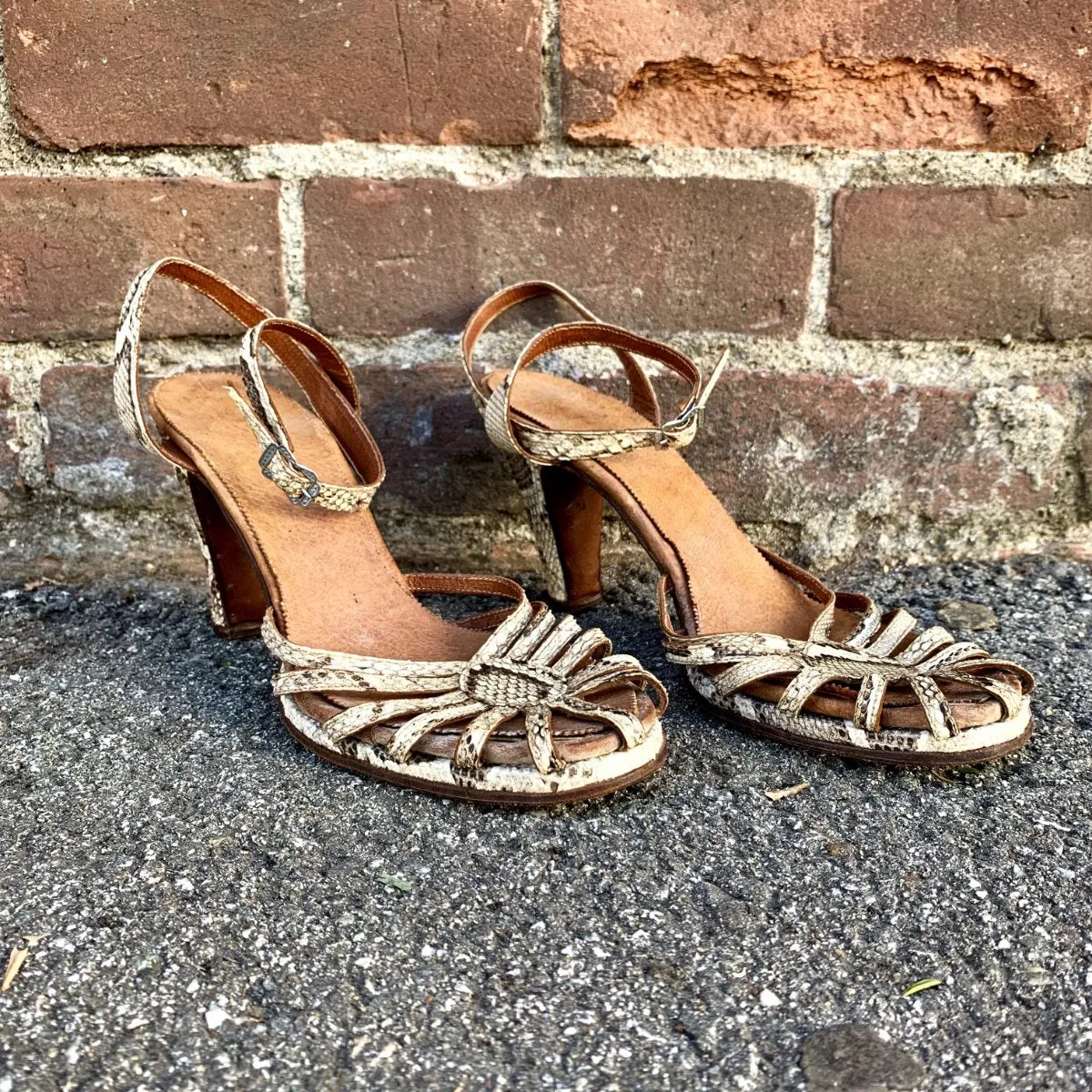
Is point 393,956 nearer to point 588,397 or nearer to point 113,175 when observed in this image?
point 588,397

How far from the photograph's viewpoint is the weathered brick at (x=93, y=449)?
150 centimetres

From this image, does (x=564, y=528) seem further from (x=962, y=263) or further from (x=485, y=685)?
(x=962, y=263)

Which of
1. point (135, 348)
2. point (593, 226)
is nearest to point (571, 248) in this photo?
point (593, 226)

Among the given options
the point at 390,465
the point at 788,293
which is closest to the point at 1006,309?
the point at 788,293

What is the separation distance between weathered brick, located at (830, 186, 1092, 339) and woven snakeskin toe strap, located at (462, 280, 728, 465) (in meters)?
0.27

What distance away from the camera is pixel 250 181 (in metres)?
1.43

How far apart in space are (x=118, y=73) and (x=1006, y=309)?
49.3 inches

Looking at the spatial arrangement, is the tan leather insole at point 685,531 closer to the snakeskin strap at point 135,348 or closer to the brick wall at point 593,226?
the brick wall at point 593,226

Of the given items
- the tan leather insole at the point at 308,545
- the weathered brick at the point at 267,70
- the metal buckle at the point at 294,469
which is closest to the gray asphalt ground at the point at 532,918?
the tan leather insole at the point at 308,545

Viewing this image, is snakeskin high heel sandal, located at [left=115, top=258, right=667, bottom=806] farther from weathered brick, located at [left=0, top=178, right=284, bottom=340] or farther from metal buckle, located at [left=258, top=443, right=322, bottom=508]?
weathered brick, located at [left=0, top=178, right=284, bottom=340]

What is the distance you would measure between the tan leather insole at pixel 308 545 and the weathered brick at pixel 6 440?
0.28m

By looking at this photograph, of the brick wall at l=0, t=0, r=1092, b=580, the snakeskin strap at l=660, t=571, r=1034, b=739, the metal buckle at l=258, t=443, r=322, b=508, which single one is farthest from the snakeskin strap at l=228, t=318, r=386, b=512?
the snakeskin strap at l=660, t=571, r=1034, b=739

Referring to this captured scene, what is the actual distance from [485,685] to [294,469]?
1.13 ft

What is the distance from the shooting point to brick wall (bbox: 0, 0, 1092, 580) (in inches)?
54.3
